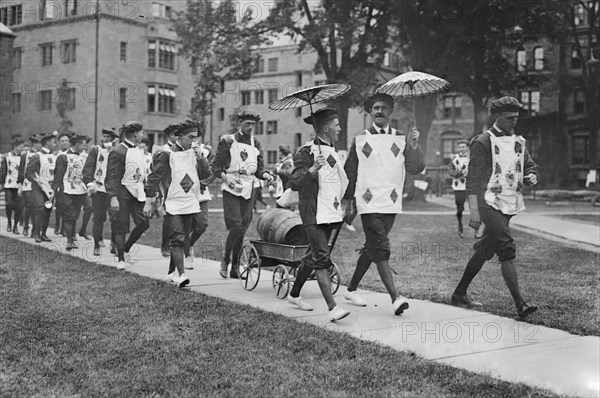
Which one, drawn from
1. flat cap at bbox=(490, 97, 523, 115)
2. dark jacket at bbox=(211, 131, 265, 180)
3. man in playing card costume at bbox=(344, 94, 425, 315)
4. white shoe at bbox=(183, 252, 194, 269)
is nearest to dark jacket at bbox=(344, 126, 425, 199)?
man in playing card costume at bbox=(344, 94, 425, 315)

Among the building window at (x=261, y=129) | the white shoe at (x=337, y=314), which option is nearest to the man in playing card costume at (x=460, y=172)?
the white shoe at (x=337, y=314)

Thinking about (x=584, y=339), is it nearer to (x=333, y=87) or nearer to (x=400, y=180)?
(x=400, y=180)

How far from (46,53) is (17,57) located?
3.78 metres

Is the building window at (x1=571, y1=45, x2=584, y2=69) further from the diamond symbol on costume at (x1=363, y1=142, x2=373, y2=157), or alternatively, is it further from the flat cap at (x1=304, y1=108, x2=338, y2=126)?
the flat cap at (x1=304, y1=108, x2=338, y2=126)

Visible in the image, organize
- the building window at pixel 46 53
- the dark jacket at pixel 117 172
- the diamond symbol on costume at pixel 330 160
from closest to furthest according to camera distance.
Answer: the diamond symbol on costume at pixel 330 160 < the dark jacket at pixel 117 172 < the building window at pixel 46 53

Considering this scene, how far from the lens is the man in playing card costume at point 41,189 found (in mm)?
15656

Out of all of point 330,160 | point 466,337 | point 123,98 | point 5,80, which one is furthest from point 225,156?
point 5,80

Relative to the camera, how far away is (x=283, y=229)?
29.9 feet

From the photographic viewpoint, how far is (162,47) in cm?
5541

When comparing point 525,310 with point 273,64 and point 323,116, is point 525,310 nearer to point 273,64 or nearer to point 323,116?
point 323,116

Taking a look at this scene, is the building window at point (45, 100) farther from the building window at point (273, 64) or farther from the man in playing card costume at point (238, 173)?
the man in playing card costume at point (238, 173)

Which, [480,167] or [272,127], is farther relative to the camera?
[272,127]

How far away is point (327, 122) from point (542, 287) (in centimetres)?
376

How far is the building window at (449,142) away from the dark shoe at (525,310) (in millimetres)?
57582
